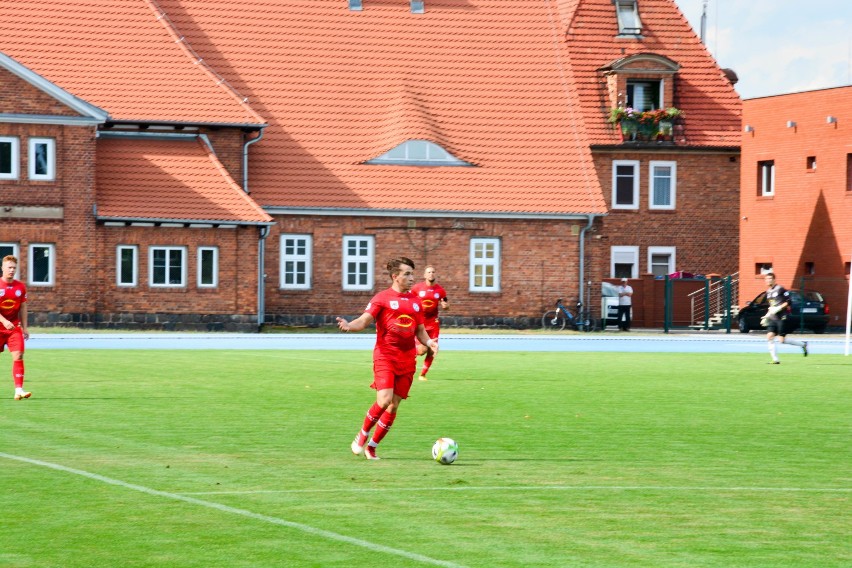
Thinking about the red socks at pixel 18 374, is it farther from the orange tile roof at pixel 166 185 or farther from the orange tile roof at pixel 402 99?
the orange tile roof at pixel 402 99

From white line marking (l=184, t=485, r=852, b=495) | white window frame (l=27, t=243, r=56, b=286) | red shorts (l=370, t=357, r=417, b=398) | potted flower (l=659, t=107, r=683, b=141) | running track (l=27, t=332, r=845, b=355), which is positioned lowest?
→ running track (l=27, t=332, r=845, b=355)

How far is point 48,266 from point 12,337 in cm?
2658

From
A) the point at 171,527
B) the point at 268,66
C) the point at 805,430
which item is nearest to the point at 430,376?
the point at 805,430

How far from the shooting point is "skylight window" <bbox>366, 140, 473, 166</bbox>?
53938 millimetres

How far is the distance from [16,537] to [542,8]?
172 feet

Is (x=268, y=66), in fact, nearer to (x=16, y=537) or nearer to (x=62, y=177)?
(x=62, y=177)

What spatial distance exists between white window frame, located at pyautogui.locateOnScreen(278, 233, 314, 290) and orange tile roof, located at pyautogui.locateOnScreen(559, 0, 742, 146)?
43.6 ft

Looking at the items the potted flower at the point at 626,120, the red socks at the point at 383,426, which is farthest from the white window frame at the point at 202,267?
the red socks at the point at 383,426

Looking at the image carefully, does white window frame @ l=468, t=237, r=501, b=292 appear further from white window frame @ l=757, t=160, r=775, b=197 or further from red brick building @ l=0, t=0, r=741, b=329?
white window frame @ l=757, t=160, r=775, b=197

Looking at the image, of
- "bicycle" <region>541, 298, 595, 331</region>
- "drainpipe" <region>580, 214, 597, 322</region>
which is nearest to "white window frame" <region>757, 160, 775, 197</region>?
"drainpipe" <region>580, 214, 597, 322</region>

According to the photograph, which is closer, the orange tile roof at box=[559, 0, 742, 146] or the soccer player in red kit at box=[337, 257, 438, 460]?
the soccer player in red kit at box=[337, 257, 438, 460]

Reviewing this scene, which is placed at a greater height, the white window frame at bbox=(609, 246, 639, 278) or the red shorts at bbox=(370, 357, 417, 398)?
the white window frame at bbox=(609, 246, 639, 278)

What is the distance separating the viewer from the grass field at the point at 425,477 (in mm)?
9633

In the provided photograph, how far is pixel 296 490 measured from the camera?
12.2 m
